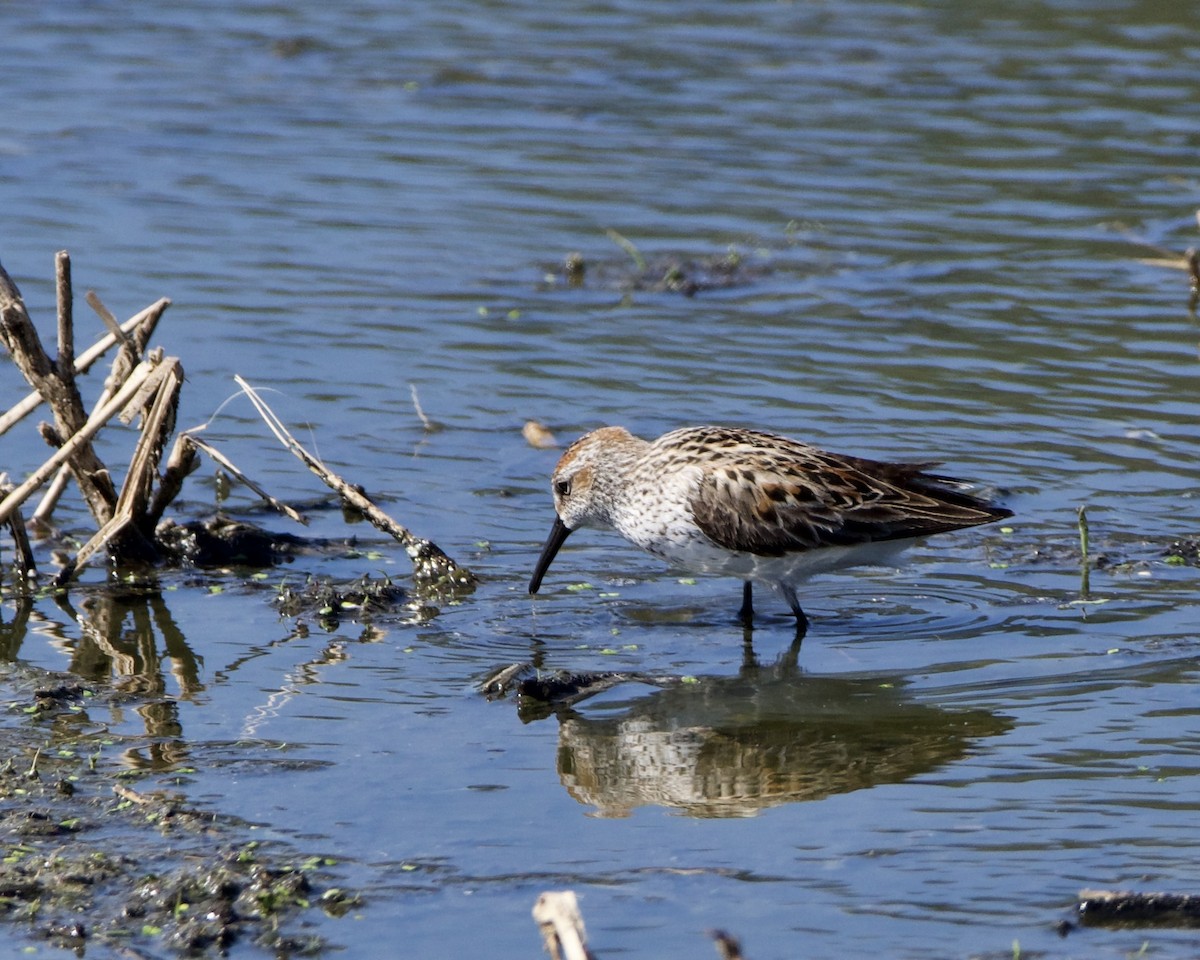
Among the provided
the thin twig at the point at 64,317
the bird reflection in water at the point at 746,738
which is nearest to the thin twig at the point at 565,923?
the bird reflection in water at the point at 746,738

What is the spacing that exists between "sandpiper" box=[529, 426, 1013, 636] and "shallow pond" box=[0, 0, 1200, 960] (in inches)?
14.2

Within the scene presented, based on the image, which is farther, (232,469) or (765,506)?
(232,469)

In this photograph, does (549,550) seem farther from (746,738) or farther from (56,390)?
(56,390)

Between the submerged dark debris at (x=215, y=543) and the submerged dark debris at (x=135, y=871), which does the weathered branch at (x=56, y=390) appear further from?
the submerged dark debris at (x=135, y=871)

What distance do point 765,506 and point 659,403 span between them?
3.56 m

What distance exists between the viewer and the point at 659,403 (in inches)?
497

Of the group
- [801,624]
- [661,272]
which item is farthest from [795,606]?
[661,272]

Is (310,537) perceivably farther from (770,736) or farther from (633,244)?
(633,244)

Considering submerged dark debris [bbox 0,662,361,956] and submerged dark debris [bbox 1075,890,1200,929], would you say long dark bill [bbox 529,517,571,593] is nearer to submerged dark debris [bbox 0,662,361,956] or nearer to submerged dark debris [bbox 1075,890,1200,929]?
submerged dark debris [bbox 0,662,361,956]

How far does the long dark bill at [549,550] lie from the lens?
9.63 m

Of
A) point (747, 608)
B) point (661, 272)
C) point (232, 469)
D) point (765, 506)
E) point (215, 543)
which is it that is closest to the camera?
point (765, 506)

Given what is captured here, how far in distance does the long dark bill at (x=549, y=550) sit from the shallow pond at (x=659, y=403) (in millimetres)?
136

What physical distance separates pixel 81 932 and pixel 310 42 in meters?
18.1

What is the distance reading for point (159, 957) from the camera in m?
5.98
